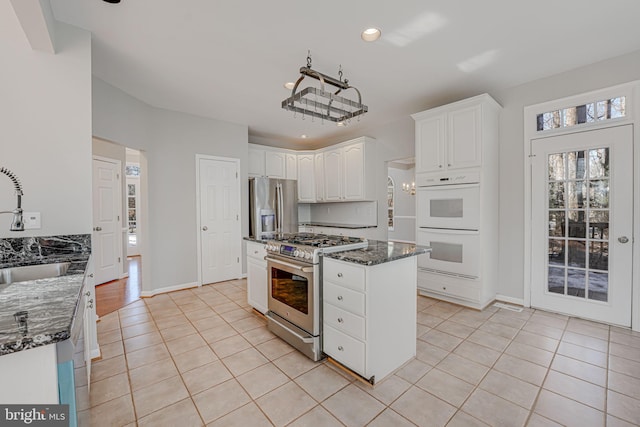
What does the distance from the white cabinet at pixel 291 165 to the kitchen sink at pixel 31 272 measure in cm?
410

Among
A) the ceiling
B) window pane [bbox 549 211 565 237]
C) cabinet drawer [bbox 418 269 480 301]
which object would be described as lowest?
cabinet drawer [bbox 418 269 480 301]

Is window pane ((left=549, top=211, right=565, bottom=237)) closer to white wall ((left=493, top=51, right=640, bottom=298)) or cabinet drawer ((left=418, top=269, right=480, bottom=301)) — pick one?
white wall ((left=493, top=51, right=640, bottom=298))

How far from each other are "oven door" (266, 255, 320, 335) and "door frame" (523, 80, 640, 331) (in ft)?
9.17

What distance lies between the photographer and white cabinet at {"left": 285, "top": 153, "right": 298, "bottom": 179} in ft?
18.5

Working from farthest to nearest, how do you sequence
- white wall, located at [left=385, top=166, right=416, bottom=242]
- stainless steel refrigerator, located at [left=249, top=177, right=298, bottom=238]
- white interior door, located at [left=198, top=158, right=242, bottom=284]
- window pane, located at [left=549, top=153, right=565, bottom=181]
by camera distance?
white wall, located at [left=385, top=166, right=416, bottom=242] → stainless steel refrigerator, located at [left=249, top=177, right=298, bottom=238] → white interior door, located at [left=198, top=158, right=242, bottom=284] → window pane, located at [left=549, top=153, right=565, bottom=181]

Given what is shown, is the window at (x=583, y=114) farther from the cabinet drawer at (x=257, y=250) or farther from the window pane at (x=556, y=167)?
the cabinet drawer at (x=257, y=250)

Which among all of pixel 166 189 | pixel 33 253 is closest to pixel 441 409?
pixel 33 253

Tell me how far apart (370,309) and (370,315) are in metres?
0.04

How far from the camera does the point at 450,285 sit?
3479 millimetres

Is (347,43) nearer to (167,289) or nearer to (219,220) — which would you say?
(219,220)

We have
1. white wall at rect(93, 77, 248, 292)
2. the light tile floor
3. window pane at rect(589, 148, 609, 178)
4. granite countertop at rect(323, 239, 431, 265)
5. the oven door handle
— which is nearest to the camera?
the light tile floor

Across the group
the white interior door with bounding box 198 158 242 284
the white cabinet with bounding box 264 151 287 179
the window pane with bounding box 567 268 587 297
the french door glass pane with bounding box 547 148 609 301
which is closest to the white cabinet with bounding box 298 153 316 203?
the white cabinet with bounding box 264 151 287 179

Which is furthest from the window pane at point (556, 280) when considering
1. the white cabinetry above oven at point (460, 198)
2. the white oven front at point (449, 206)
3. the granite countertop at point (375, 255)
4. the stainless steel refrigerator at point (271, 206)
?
the stainless steel refrigerator at point (271, 206)

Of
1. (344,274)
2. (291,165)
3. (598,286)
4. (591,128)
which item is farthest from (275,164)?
(598,286)
